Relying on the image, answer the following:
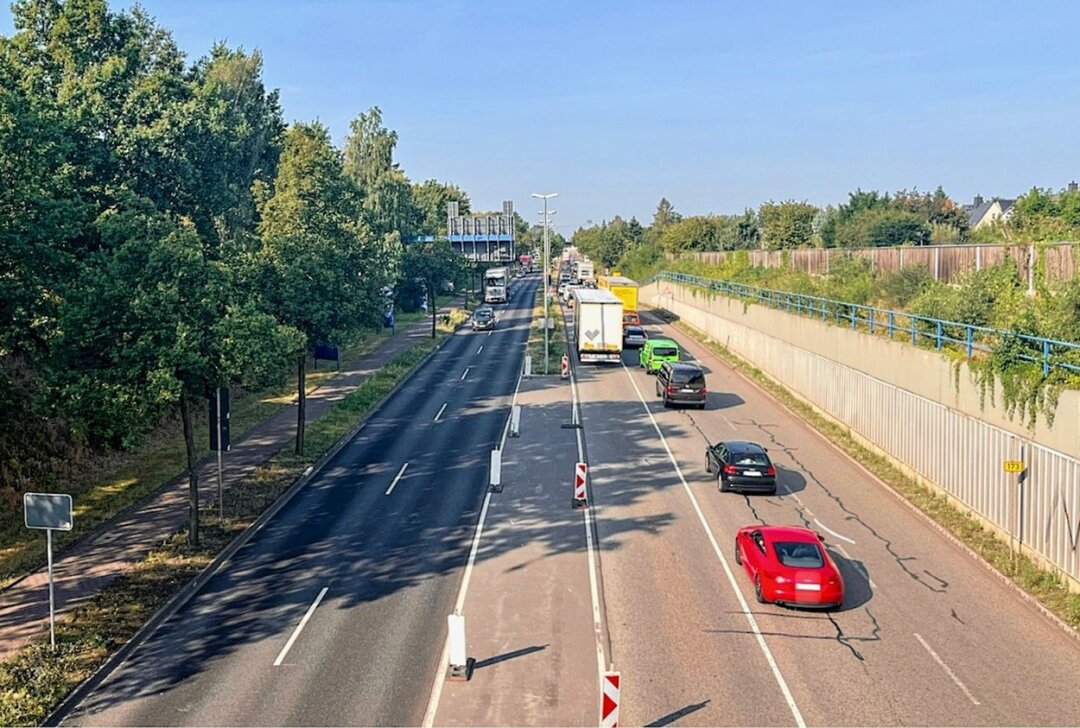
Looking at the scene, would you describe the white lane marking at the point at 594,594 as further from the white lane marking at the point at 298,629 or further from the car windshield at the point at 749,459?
the white lane marking at the point at 298,629

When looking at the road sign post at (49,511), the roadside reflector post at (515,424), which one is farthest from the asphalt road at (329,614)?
the road sign post at (49,511)

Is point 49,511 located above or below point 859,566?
above

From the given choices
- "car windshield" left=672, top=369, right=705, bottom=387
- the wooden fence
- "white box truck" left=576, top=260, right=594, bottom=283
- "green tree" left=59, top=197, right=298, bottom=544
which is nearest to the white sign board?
"green tree" left=59, top=197, right=298, bottom=544

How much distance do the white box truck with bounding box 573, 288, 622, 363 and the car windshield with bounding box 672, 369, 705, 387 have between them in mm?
12909

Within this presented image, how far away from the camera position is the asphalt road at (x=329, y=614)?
14.6 meters

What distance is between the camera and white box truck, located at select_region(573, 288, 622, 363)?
52281 mm

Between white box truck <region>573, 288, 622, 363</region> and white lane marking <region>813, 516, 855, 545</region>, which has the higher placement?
white box truck <region>573, 288, 622, 363</region>

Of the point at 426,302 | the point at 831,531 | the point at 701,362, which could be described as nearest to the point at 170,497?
the point at 831,531

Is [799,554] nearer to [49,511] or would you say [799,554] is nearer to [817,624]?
[817,624]

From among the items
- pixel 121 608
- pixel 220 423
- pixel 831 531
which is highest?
pixel 220 423

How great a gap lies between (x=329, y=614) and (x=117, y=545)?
7.61m

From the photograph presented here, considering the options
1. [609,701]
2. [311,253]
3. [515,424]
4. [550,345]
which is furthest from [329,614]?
[550,345]

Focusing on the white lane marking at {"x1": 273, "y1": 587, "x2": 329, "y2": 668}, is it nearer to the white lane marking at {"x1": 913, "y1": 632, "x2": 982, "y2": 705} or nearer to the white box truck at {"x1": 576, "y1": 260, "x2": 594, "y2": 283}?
the white lane marking at {"x1": 913, "y1": 632, "x2": 982, "y2": 705}

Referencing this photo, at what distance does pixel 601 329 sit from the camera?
2080 inches
